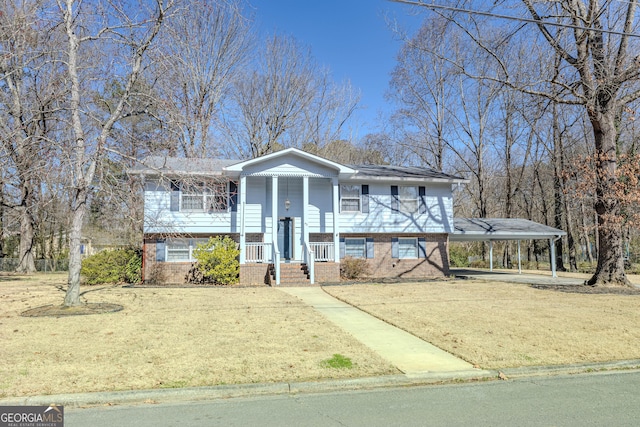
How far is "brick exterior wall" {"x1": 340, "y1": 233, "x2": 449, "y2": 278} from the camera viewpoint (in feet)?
72.0

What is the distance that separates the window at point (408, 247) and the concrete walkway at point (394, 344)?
10435 mm

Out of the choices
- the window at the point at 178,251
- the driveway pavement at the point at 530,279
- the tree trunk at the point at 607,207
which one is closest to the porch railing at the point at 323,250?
the window at the point at 178,251

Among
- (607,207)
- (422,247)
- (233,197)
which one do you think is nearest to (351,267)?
(422,247)

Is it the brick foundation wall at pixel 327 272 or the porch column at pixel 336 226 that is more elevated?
the porch column at pixel 336 226

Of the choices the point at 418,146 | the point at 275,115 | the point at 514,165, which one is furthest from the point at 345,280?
the point at 514,165

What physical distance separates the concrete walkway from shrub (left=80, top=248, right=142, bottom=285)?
1099cm

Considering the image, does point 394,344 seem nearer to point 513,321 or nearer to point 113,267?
point 513,321

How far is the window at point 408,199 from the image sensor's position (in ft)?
73.7

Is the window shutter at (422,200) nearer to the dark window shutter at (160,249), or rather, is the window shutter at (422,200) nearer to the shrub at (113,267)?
the dark window shutter at (160,249)

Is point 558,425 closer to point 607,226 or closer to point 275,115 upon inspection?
point 607,226

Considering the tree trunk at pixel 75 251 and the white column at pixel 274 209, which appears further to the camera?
the white column at pixel 274 209

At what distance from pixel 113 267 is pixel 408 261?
45.5 feet

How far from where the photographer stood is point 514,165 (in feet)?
129

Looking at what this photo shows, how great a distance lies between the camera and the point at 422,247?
22.6m
